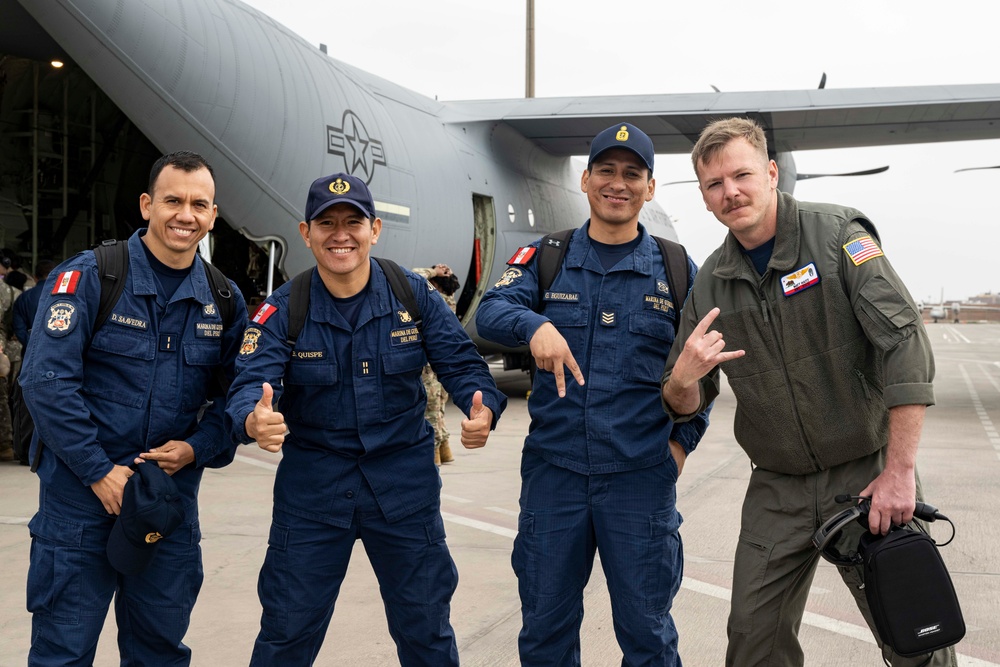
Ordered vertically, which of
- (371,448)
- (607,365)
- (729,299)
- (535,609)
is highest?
(729,299)

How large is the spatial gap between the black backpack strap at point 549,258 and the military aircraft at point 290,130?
15.9 ft

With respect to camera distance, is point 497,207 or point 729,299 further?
point 497,207

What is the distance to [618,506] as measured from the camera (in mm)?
2811

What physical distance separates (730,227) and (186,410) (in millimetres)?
1880

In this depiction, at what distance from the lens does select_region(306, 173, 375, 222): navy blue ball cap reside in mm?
2869

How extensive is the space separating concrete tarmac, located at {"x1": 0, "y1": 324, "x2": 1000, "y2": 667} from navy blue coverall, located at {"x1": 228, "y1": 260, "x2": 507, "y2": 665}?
33.5 inches

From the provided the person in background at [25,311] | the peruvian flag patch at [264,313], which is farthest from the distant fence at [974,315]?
the peruvian flag patch at [264,313]

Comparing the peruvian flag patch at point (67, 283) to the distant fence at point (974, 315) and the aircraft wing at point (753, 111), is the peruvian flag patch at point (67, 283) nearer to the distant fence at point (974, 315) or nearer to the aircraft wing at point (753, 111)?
the aircraft wing at point (753, 111)

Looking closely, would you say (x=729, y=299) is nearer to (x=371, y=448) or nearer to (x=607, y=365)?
(x=607, y=365)

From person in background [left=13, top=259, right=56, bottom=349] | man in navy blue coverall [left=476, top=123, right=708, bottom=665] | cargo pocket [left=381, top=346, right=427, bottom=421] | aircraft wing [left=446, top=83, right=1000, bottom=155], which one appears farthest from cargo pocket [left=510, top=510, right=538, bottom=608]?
aircraft wing [left=446, top=83, right=1000, bottom=155]

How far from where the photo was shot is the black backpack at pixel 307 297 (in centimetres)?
286

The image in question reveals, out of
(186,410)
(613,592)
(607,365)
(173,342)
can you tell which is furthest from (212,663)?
(607,365)

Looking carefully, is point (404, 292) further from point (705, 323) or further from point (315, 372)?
point (705, 323)

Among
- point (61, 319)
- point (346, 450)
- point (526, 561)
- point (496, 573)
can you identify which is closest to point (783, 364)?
point (526, 561)
